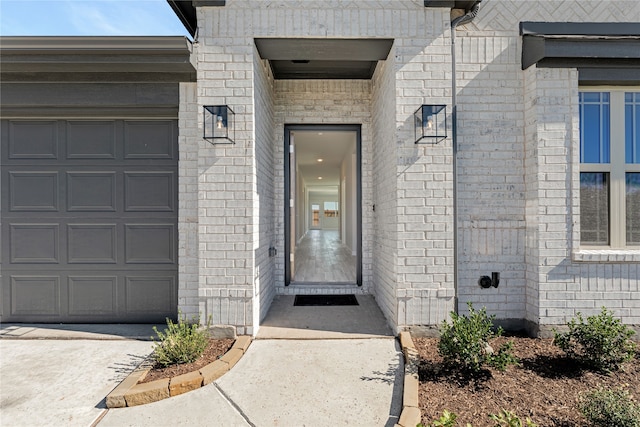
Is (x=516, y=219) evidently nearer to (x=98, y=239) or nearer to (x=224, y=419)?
(x=224, y=419)

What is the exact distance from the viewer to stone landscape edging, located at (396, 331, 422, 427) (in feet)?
6.09

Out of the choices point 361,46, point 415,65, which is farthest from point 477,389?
point 361,46

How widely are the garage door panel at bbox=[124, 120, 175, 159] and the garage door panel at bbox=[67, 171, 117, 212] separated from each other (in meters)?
0.38

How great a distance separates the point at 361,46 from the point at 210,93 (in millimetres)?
1681

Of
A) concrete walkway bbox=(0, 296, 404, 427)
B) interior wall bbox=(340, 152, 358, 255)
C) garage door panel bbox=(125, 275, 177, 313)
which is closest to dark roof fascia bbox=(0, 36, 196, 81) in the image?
garage door panel bbox=(125, 275, 177, 313)

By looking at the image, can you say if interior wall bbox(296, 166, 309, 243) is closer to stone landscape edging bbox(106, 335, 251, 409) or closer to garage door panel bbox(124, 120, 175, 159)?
garage door panel bbox(124, 120, 175, 159)

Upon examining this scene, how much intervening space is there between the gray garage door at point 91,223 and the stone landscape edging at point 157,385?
121 centimetres

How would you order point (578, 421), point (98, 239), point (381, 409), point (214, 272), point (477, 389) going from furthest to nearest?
point (98, 239), point (214, 272), point (477, 389), point (381, 409), point (578, 421)

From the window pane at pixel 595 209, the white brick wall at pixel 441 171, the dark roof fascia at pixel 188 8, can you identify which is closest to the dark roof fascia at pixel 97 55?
the white brick wall at pixel 441 171

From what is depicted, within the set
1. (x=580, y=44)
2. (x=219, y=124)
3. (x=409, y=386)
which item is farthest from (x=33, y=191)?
(x=580, y=44)

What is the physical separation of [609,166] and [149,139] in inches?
199

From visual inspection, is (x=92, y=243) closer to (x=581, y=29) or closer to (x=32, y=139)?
(x=32, y=139)

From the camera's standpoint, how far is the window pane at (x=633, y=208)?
319 cm

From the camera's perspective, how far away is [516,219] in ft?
10.6
